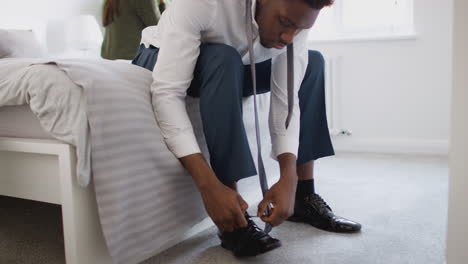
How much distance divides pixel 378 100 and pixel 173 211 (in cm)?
195

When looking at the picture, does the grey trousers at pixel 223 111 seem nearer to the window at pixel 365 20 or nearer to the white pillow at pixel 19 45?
the white pillow at pixel 19 45

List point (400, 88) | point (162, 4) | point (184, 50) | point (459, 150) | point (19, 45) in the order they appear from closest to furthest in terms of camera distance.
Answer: point (459, 150), point (184, 50), point (19, 45), point (162, 4), point (400, 88)

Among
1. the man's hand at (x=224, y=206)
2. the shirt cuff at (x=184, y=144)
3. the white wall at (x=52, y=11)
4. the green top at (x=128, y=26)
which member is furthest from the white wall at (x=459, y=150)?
the white wall at (x=52, y=11)

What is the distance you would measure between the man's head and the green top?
125cm

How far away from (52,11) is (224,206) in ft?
7.56

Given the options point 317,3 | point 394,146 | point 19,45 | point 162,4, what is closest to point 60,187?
point 317,3

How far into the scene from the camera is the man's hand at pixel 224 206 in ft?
2.93

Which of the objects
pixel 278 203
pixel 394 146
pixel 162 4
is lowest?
pixel 394 146

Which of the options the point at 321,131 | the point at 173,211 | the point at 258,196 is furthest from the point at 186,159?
the point at 258,196

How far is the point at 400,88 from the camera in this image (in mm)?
2562

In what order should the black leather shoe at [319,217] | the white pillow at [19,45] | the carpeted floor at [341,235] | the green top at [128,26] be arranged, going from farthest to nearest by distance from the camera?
the green top at [128,26]
the white pillow at [19,45]
the black leather shoe at [319,217]
the carpeted floor at [341,235]

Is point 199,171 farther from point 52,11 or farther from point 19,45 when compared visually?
point 52,11

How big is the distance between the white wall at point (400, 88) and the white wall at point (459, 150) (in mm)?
1849

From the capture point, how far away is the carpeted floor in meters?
1.05
